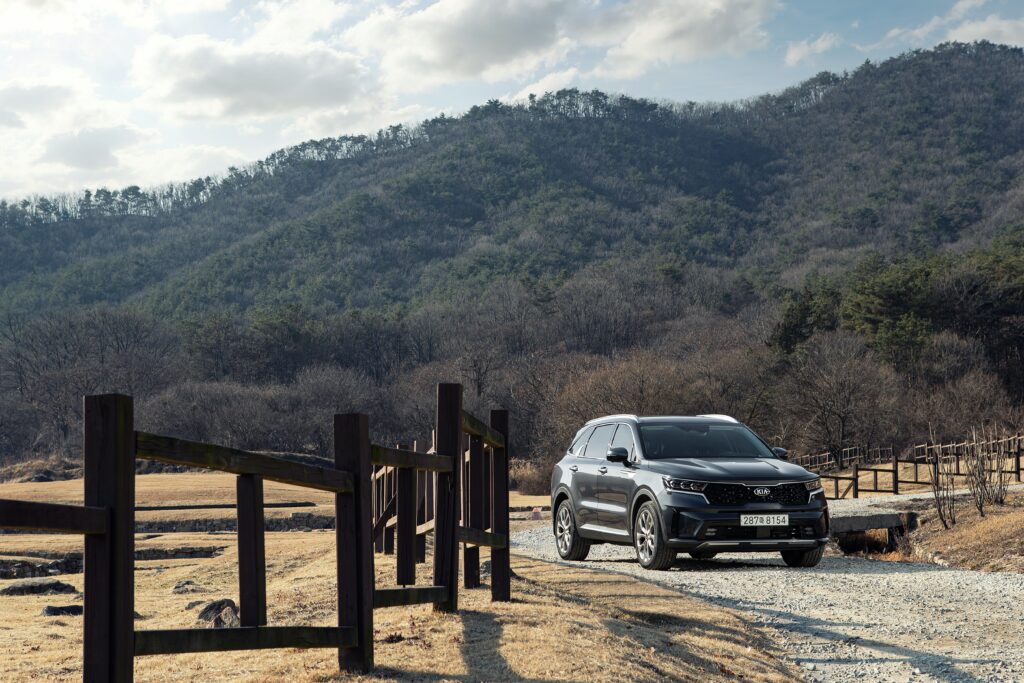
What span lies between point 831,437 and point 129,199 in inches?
5732

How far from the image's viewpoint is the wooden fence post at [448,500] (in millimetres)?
8984

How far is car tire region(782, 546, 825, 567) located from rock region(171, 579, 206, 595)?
42.1ft

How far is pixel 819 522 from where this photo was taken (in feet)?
45.0

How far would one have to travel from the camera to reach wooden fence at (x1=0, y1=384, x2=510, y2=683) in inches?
201

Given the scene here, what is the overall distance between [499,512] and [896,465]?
27077 millimetres

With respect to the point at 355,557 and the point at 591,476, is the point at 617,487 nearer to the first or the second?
the point at 591,476

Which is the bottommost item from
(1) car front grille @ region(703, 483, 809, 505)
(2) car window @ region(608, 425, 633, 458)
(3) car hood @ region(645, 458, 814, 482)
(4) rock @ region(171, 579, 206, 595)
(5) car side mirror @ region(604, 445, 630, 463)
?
(4) rock @ region(171, 579, 206, 595)

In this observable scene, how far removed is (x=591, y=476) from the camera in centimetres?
1525

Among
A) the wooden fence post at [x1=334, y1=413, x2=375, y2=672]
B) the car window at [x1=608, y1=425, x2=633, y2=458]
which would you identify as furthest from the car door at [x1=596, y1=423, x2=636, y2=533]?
the wooden fence post at [x1=334, y1=413, x2=375, y2=672]

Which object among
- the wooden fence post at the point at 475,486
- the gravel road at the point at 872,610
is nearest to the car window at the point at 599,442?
the gravel road at the point at 872,610

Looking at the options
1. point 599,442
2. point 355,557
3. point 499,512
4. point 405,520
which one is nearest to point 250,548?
point 355,557

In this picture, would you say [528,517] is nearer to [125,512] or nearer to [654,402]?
[654,402]

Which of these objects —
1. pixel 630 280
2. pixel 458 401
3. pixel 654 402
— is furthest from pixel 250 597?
pixel 630 280

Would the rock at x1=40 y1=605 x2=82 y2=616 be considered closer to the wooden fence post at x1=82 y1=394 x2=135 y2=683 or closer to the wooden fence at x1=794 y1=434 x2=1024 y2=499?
the wooden fence post at x1=82 y1=394 x2=135 y2=683
